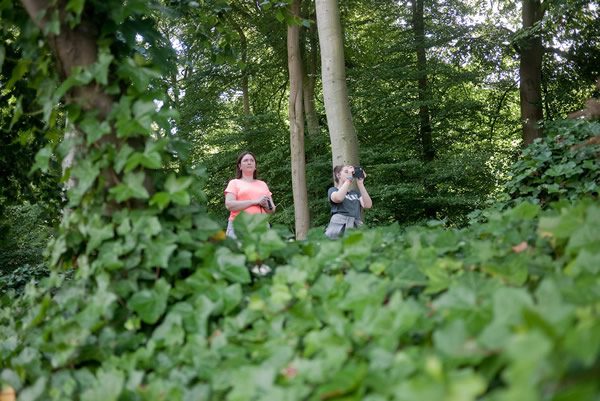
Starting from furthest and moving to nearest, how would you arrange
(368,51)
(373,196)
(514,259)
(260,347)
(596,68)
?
(368,51)
(596,68)
(373,196)
(514,259)
(260,347)

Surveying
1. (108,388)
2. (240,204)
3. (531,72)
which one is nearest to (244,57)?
(531,72)

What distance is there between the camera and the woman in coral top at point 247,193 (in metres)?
5.57

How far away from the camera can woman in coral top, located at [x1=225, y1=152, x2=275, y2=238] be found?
5.57 m

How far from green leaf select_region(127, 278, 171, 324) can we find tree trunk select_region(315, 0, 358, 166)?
16.7 ft

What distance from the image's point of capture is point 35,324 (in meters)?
2.15

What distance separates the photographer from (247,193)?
584cm

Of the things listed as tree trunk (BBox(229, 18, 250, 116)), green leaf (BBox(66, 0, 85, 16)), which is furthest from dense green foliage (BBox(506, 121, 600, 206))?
tree trunk (BBox(229, 18, 250, 116))

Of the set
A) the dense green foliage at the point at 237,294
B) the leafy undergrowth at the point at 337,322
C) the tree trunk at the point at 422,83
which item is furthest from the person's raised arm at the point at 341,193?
the tree trunk at the point at 422,83

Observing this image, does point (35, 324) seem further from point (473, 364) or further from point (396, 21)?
point (396, 21)

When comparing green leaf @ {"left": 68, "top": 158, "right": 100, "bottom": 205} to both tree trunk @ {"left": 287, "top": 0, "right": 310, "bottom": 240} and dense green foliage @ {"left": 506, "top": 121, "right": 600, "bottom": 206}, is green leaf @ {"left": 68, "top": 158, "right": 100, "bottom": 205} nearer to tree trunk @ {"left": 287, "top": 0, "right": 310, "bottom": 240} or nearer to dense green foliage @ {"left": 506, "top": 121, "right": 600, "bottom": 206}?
dense green foliage @ {"left": 506, "top": 121, "right": 600, "bottom": 206}

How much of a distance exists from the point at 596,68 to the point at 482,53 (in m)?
2.59

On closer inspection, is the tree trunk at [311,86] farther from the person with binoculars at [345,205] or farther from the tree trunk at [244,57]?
the person with binoculars at [345,205]

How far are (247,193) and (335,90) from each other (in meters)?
2.16

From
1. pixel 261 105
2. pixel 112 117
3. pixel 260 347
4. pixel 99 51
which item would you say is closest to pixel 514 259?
pixel 260 347
